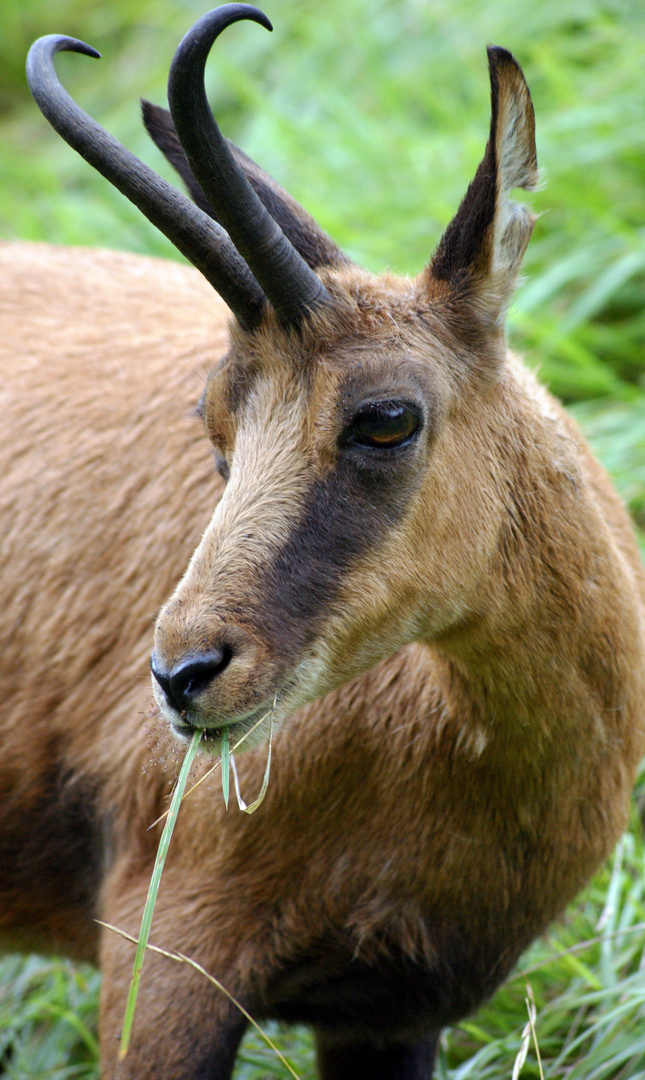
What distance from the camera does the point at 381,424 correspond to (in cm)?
320

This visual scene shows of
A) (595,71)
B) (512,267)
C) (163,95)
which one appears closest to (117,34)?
(163,95)

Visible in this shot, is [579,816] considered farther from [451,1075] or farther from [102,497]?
[102,497]

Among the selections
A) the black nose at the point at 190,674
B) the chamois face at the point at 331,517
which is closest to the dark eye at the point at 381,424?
the chamois face at the point at 331,517

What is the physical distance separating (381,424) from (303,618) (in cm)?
55

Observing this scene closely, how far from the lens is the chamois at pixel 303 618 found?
320cm

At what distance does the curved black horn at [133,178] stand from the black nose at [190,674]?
3.52 feet

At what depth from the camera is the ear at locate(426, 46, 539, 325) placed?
315 cm

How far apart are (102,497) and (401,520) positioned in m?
1.69

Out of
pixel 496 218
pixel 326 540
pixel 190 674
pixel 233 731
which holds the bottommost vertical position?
pixel 233 731

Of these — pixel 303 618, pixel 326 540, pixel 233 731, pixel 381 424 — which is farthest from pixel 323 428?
pixel 233 731

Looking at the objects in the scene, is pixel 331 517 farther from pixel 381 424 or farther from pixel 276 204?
pixel 276 204

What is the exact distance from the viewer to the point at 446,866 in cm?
380

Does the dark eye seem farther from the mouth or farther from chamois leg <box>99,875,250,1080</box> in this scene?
chamois leg <box>99,875,250,1080</box>

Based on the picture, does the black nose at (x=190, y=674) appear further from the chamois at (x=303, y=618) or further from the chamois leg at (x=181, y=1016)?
the chamois leg at (x=181, y=1016)
